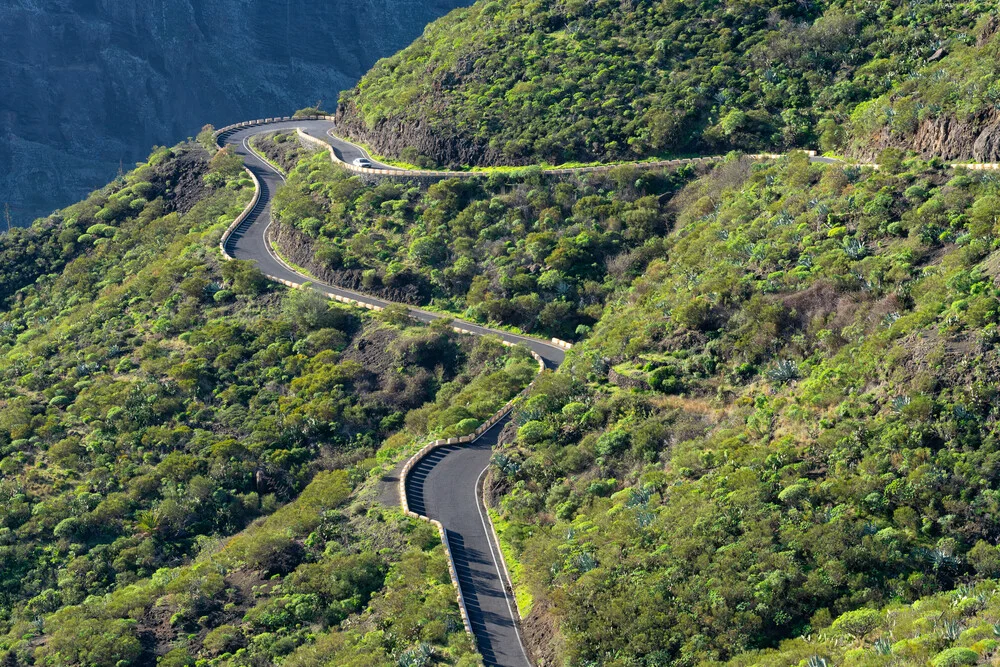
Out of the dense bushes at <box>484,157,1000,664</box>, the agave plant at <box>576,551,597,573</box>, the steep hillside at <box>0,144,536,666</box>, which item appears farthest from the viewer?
the steep hillside at <box>0,144,536,666</box>

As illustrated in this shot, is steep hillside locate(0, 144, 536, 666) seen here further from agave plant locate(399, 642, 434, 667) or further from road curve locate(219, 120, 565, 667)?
road curve locate(219, 120, 565, 667)

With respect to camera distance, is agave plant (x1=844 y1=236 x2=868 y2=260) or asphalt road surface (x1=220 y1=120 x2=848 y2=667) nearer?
asphalt road surface (x1=220 y1=120 x2=848 y2=667)

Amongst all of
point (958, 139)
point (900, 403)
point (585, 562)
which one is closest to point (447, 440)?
point (585, 562)

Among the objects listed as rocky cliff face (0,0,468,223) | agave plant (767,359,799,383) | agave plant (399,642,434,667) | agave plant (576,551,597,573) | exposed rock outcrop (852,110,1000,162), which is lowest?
agave plant (399,642,434,667)

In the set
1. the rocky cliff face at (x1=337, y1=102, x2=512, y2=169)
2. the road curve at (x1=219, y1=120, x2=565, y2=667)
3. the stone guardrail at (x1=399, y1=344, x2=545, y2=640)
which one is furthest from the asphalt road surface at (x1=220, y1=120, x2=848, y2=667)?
the rocky cliff face at (x1=337, y1=102, x2=512, y2=169)

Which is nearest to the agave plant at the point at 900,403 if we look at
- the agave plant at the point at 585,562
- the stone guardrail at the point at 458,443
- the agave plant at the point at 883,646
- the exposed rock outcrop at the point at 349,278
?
the agave plant at the point at 883,646

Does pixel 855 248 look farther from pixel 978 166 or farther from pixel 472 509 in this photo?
pixel 472 509

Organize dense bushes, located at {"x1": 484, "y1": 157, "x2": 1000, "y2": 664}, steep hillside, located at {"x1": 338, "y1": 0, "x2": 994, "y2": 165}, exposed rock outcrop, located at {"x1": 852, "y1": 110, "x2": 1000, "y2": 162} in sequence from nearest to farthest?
dense bushes, located at {"x1": 484, "y1": 157, "x2": 1000, "y2": 664}, exposed rock outcrop, located at {"x1": 852, "y1": 110, "x2": 1000, "y2": 162}, steep hillside, located at {"x1": 338, "y1": 0, "x2": 994, "y2": 165}

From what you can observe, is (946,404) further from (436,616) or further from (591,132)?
(591,132)

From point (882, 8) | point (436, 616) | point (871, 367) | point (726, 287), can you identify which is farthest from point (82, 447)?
point (882, 8)
